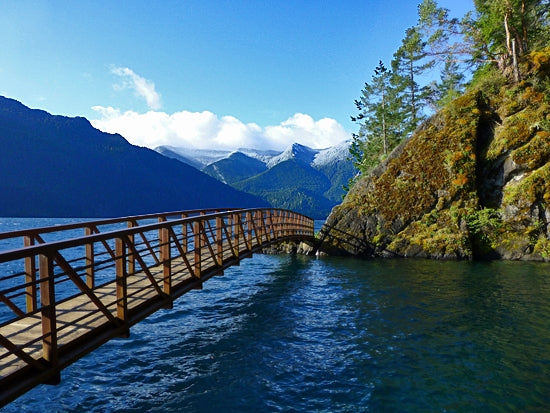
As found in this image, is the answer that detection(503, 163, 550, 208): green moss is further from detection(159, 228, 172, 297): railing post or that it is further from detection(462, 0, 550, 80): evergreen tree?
detection(159, 228, 172, 297): railing post

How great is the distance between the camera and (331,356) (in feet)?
28.9

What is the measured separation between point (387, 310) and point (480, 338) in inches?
128

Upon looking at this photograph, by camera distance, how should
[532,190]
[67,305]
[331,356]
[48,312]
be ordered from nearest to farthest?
[48,312]
[67,305]
[331,356]
[532,190]

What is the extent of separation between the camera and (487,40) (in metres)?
30.2

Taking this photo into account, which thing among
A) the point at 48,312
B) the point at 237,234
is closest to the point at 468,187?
the point at 237,234

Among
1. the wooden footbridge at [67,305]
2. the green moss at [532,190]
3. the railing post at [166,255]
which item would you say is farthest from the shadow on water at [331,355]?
the green moss at [532,190]

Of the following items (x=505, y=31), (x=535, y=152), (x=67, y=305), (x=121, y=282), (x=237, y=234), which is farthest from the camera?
(x=505, y=31)

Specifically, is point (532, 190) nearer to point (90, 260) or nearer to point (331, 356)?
point (331, 356)

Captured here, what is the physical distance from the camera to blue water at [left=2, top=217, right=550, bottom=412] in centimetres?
679

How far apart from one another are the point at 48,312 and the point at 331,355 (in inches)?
258

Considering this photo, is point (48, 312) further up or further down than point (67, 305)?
further up

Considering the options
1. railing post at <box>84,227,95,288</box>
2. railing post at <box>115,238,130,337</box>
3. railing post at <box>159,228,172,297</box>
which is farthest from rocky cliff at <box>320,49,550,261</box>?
railing post at <box>115,238,130,337</box>

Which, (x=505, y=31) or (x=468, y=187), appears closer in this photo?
(x=468, y=187)

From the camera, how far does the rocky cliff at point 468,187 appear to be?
22375 mm
